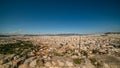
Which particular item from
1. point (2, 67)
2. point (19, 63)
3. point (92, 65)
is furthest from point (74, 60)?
point (2, 67)

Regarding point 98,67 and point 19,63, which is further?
point 19,63

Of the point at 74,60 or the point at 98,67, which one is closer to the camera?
the point at 98,67

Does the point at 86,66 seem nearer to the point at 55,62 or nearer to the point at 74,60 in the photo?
the point at 74,60

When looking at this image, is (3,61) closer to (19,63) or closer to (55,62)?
(19,63)

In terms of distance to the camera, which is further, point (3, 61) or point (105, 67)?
point (3, 61)

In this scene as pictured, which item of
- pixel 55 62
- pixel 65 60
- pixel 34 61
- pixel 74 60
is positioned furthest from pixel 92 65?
pixel 34 61

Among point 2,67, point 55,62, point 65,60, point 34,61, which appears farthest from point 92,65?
point 2,67

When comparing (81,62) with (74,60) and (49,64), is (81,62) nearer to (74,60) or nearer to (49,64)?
(74,60)
